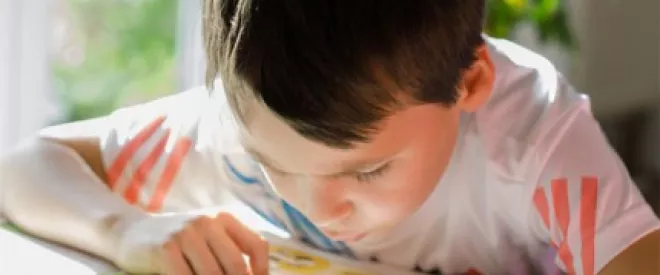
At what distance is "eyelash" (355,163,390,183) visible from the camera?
0.59 m

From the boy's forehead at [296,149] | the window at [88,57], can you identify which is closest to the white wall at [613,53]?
the window at [88,57]

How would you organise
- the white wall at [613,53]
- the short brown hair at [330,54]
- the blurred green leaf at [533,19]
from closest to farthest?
the short brown hair at [330,54], the blurred green leaf at [533,19], the white wall at [613,53]

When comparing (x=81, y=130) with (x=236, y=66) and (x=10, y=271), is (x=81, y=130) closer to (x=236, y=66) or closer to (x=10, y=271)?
(x=10, y=271)

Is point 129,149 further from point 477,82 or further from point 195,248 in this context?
point 477,82

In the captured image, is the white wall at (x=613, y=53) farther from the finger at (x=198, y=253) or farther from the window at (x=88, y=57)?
the finger at (x=198, y=253)

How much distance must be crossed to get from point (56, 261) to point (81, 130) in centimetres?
15

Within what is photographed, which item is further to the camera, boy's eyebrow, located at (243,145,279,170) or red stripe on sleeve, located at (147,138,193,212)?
red stripe on sleeve, located at (147,138,193,212)

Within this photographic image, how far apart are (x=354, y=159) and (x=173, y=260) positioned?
16 cm

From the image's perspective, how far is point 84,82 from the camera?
120 cm

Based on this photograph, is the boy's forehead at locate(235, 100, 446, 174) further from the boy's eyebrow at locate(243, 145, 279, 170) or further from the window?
the window

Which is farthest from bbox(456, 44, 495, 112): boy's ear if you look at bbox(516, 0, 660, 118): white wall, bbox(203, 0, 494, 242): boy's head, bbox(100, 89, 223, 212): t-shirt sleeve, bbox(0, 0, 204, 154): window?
bbox(516, 0, 660, 118): white wall

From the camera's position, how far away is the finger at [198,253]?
25.1 inches

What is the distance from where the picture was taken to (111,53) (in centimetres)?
121

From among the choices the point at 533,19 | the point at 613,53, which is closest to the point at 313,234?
the point at 533,19
